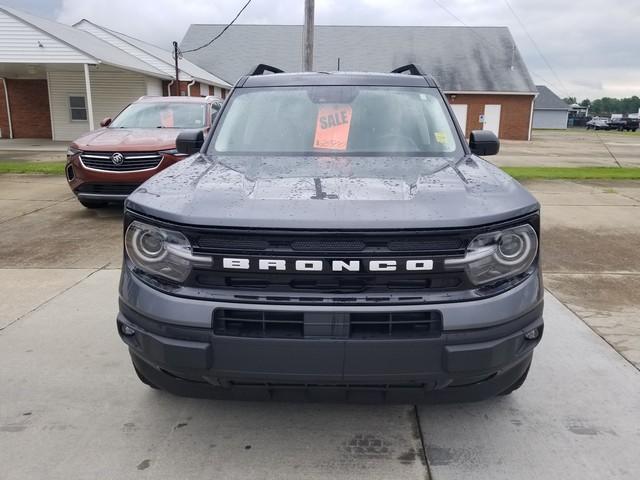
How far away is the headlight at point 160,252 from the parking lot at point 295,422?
0.90 metres

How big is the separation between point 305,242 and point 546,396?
1.83 m

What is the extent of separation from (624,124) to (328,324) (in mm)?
63672

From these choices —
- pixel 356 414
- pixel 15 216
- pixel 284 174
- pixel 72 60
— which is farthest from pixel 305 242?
pixel 72 60

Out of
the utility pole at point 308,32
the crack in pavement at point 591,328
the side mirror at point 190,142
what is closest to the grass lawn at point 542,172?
the utility pole at point 308,32

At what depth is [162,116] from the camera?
28.8 feet

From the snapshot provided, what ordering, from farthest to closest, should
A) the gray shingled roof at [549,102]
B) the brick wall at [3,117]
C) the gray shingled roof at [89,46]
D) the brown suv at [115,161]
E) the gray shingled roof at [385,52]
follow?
the gray shingled roof at [549,102]
the gray shingled roof at [385,52]
the brick wall at [3,117]
the gray shingled roof at [89,46]
the brown suv at [115,161]

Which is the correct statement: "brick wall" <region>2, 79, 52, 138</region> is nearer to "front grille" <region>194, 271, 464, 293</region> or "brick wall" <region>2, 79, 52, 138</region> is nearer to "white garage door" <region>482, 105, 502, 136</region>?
"white garage door" <region>482, 105, 502, 136</region>

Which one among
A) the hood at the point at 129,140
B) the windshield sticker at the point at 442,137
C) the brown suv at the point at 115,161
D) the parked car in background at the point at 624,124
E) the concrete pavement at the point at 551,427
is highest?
the windshield sticker at the point at 442,137

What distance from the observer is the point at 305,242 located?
86.1 inches

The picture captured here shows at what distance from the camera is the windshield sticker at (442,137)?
11.4 ft

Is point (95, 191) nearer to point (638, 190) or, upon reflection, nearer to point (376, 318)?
point (376, 318)

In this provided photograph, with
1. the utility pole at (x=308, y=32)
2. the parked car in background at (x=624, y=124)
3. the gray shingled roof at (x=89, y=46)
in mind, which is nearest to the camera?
the utility pole at (x=308, y=32)

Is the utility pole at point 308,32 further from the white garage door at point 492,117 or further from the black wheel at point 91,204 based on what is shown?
the white garage door at point 492,117

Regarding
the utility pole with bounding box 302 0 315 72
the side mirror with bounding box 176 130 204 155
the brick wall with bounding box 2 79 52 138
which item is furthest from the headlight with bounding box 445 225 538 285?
the brick wall with bounding box 2 79 52 138
